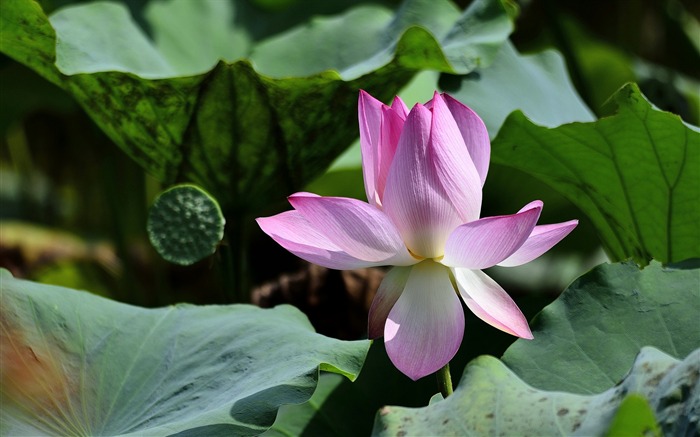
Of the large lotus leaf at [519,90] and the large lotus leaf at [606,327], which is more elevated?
the large lotus leaf at [519,90]

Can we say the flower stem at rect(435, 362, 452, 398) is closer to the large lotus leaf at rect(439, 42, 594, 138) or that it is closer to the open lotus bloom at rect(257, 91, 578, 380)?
the open lotus bloom at rect(257, 91, 578, 380)

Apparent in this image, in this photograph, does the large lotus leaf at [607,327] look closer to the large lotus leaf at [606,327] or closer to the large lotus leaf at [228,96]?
the large lotus leaf at [606,327]

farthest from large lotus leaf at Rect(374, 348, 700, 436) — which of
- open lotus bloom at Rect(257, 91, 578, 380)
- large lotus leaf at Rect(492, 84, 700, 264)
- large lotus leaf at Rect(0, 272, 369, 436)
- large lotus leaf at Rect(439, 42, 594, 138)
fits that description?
large lotus leaf at Rect(439, 42, 594, 138)

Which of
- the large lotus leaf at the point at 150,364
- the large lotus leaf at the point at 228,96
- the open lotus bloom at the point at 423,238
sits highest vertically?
the large lotus leaf at the point at 228,96

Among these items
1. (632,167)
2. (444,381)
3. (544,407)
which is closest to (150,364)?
(444,381)

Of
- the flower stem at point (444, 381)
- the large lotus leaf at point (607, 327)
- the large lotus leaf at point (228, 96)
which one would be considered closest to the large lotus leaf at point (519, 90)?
the large lotus leaf at point (228, 96)

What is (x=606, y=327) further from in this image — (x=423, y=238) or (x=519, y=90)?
(x=519, y=90)

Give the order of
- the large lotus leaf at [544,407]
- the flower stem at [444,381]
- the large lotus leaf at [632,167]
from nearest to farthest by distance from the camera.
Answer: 1. the large lotus leaf at [544,407]
2. the flower stem at [444,381]
3. the large lotus leaf at [632,167]
